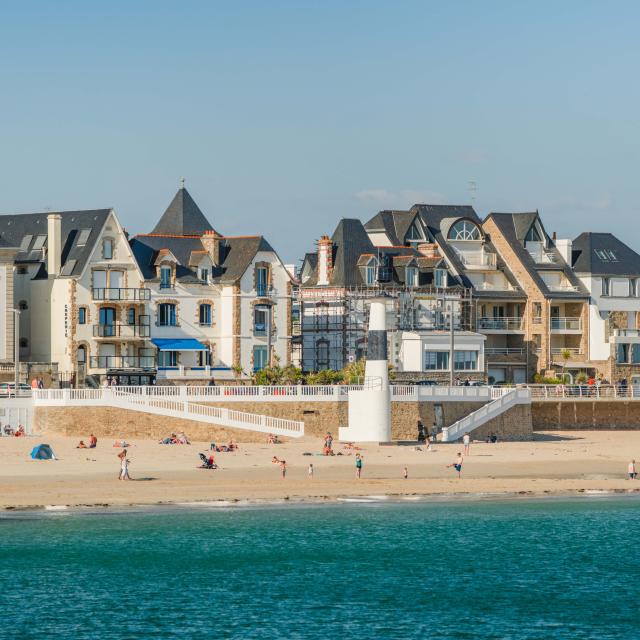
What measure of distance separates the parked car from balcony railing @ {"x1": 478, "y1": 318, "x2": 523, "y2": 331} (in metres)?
31.8

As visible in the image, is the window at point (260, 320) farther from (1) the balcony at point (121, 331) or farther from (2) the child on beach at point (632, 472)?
(2) the child on beach at point (632, 472)

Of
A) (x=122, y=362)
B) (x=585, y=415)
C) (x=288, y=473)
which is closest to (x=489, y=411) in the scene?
(x=585, y=415)

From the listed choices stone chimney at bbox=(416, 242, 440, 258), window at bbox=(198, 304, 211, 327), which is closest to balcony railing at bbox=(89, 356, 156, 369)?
window at bbox=(198, 304, 211, 327)

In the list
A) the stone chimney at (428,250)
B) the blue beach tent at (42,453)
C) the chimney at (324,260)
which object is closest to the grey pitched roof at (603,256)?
the stone chimney at (428,250)

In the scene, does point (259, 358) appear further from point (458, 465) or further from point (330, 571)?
point (330, 571)

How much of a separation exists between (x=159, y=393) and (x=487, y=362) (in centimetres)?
2986

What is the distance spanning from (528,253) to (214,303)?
23389mm

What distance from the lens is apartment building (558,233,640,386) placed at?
98.4 m

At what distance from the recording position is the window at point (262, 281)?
8731 centimetres

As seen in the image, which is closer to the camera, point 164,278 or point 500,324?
point 164,278

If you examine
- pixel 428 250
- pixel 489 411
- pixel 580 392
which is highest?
pixel 428 250

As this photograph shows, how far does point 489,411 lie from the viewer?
7694 centimetres

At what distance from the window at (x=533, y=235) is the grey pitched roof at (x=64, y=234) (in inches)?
1156

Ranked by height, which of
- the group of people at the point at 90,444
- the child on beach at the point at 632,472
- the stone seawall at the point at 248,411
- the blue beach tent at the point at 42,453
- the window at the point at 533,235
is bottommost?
the child on beach at the point at 632,472
